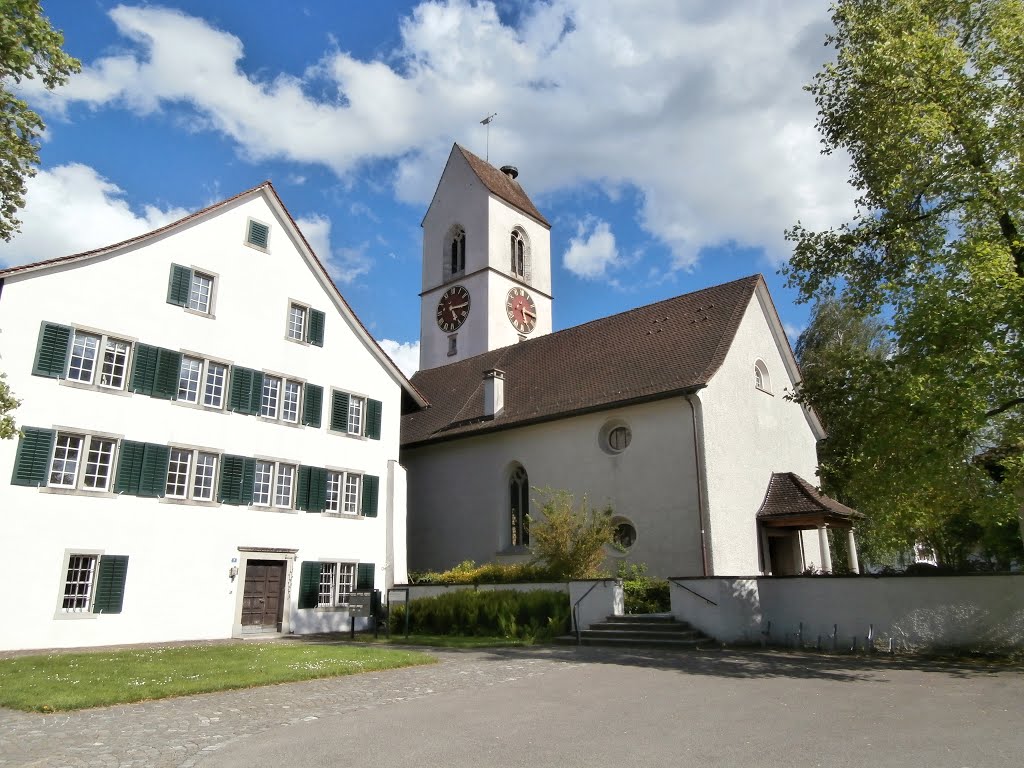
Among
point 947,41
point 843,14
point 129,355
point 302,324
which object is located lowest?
point 129,355

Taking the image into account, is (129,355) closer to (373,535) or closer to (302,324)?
(302,324)

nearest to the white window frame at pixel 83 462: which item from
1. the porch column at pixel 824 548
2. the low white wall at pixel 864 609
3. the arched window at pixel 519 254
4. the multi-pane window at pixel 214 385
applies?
the multi-pane window at pixel 214 385

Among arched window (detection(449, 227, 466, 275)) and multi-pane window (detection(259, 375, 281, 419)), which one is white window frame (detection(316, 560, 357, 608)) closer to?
multi-pane window (detection(259, 375, 281, 419))

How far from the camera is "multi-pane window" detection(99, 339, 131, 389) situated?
1778cm

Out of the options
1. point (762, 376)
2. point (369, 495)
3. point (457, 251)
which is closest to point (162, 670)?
point (369, 495)

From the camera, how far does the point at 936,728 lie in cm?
779

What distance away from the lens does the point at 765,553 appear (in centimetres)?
2217

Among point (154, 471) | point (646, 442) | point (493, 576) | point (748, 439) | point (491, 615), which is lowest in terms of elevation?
point (491, 615)

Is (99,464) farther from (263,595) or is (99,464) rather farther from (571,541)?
(571,541)

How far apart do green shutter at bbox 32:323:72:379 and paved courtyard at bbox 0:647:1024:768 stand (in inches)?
396

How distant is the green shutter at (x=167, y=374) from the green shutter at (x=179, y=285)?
4.60ft

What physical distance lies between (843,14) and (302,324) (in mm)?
15929

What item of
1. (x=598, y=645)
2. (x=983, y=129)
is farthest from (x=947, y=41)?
(x=598, y=645)

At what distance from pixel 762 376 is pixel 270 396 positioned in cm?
1542
